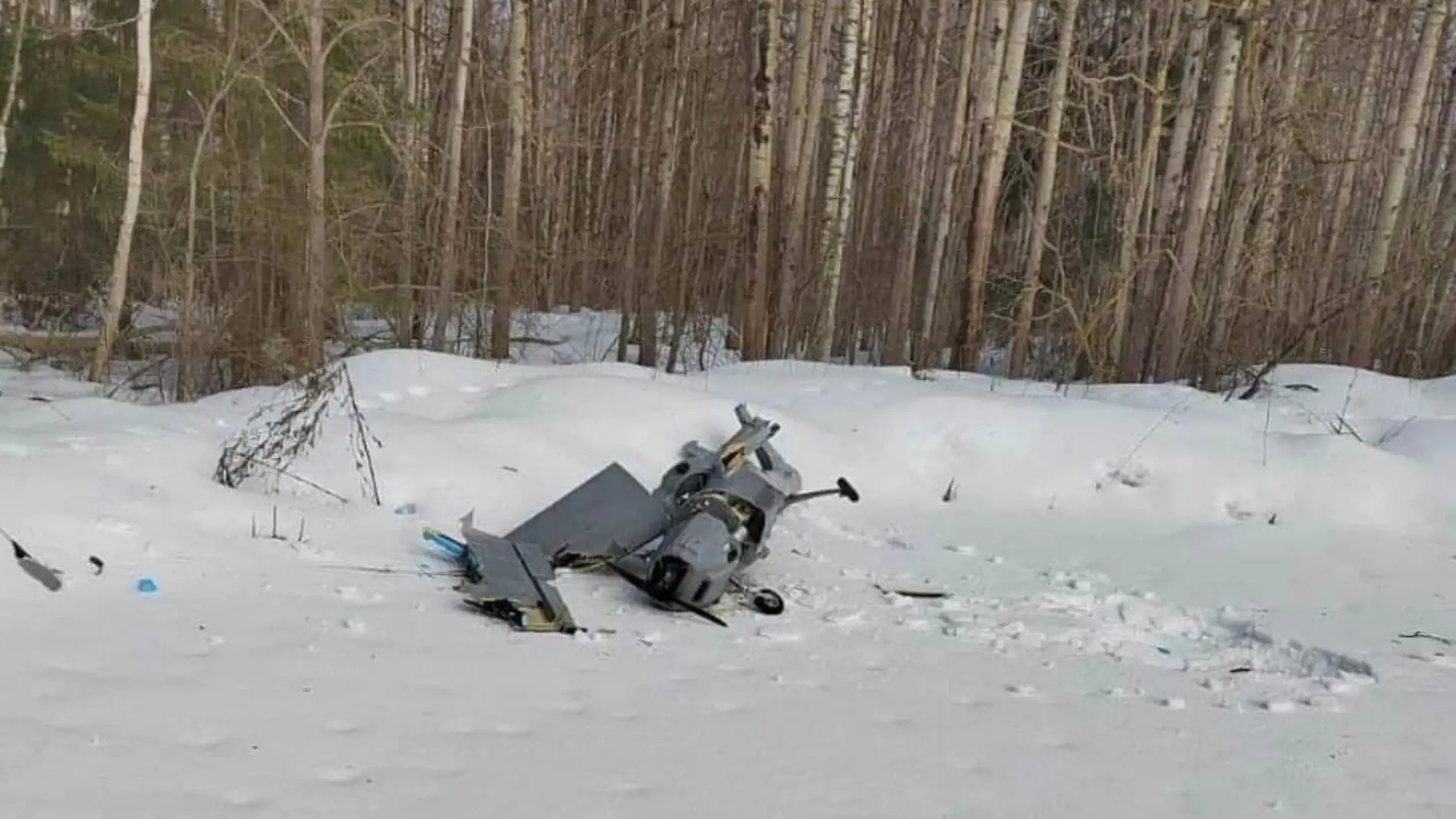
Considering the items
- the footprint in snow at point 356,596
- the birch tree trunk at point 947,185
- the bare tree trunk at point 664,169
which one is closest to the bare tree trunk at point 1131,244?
the birch tree trunk at point 947,185

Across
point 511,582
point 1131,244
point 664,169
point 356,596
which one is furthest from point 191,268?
point 1131,244

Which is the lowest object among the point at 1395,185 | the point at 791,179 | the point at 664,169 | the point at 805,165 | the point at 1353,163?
the point at 791,179

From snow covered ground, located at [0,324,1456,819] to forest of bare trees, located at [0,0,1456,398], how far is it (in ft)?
9.64

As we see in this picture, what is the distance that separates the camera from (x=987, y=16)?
11180 millimetres

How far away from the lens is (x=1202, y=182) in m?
8.88

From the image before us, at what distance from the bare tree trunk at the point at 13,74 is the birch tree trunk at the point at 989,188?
8.61 meters

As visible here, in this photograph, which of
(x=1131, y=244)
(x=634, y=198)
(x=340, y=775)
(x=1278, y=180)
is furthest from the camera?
(x=634, y=198)

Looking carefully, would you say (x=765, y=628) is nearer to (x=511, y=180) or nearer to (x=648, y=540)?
(x=648, y=540)

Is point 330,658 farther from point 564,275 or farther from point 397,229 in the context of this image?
point 564,275

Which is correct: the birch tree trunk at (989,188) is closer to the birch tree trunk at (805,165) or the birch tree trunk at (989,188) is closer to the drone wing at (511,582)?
the birch tree trunk at (805,165)

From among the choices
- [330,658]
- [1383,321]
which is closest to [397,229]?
[330,658]

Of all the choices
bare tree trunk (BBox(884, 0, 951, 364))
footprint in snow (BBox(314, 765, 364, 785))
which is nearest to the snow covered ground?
footprint in snow (BBox(314, 765, 364, 785))

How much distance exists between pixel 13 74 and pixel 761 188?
695 cm

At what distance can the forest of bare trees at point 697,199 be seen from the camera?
9195 millimetres
